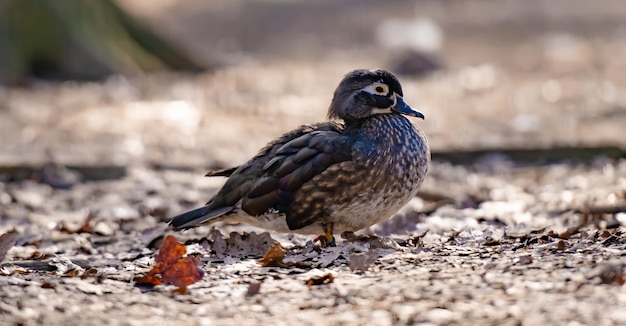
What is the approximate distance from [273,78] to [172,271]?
36.1ft

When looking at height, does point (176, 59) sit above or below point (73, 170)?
above

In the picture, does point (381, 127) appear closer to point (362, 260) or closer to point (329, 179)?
point (329, 179)

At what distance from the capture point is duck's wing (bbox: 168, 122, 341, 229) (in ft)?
19.4

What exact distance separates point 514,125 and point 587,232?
5.64 m

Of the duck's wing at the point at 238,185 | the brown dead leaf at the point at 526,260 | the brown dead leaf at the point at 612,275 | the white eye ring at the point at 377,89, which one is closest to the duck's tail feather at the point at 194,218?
the duck's wing at the point at 238,185

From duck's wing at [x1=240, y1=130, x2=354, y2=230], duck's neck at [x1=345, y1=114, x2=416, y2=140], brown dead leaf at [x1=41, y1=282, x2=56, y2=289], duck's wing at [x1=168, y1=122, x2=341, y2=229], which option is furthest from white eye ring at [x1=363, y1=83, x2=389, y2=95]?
brown dead leaf at [x1=41, y1=282, x2=56, y2=289]

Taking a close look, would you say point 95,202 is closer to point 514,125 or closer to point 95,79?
point 514,125

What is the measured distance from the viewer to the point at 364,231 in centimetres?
701

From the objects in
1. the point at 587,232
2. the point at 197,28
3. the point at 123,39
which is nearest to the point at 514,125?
the point at 587,232

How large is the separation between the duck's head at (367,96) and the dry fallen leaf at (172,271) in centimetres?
156

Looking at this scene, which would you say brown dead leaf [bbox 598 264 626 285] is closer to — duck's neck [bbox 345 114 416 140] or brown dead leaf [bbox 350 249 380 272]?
brown dead leaf [bbox 350 249 380 272]

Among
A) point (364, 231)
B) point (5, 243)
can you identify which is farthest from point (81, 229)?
point (364, 231)

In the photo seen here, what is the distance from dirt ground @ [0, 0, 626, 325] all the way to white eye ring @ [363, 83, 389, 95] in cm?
85

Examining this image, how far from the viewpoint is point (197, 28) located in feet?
73.4
